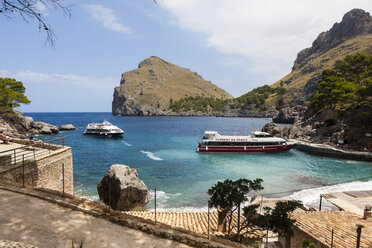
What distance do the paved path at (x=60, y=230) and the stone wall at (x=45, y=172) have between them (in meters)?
5.77

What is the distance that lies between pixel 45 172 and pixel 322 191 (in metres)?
29.3

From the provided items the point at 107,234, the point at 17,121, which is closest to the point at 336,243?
the point at 107,234

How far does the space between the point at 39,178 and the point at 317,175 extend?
35.4 metres

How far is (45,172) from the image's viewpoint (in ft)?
51.3

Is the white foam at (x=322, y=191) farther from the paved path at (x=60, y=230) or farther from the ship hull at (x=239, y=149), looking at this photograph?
the paved path at (x=60, y=230)

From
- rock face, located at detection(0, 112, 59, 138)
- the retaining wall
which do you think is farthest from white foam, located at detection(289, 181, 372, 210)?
rock face, located at detection(0, 112, 59, 138)

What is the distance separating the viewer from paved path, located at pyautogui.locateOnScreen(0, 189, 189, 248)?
6426mm

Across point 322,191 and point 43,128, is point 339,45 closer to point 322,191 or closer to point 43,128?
point 322,191

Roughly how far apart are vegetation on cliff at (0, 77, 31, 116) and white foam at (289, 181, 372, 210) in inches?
2590

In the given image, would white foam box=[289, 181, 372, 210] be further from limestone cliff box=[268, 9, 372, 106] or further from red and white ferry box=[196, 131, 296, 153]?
limestone cliff box=[268, 9, 372, 106]

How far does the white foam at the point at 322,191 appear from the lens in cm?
2196

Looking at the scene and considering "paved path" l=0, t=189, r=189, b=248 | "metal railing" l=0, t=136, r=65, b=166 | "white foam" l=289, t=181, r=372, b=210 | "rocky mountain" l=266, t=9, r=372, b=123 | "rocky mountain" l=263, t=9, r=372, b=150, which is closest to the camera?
"paved path" l=0, t=189, r=189, b=248

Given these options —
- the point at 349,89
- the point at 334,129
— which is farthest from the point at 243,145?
the point at 349,89

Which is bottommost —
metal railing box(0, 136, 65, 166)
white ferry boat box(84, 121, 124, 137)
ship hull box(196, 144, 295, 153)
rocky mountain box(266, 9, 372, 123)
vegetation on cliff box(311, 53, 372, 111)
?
ship hull box(196, 144, 295, 153)
